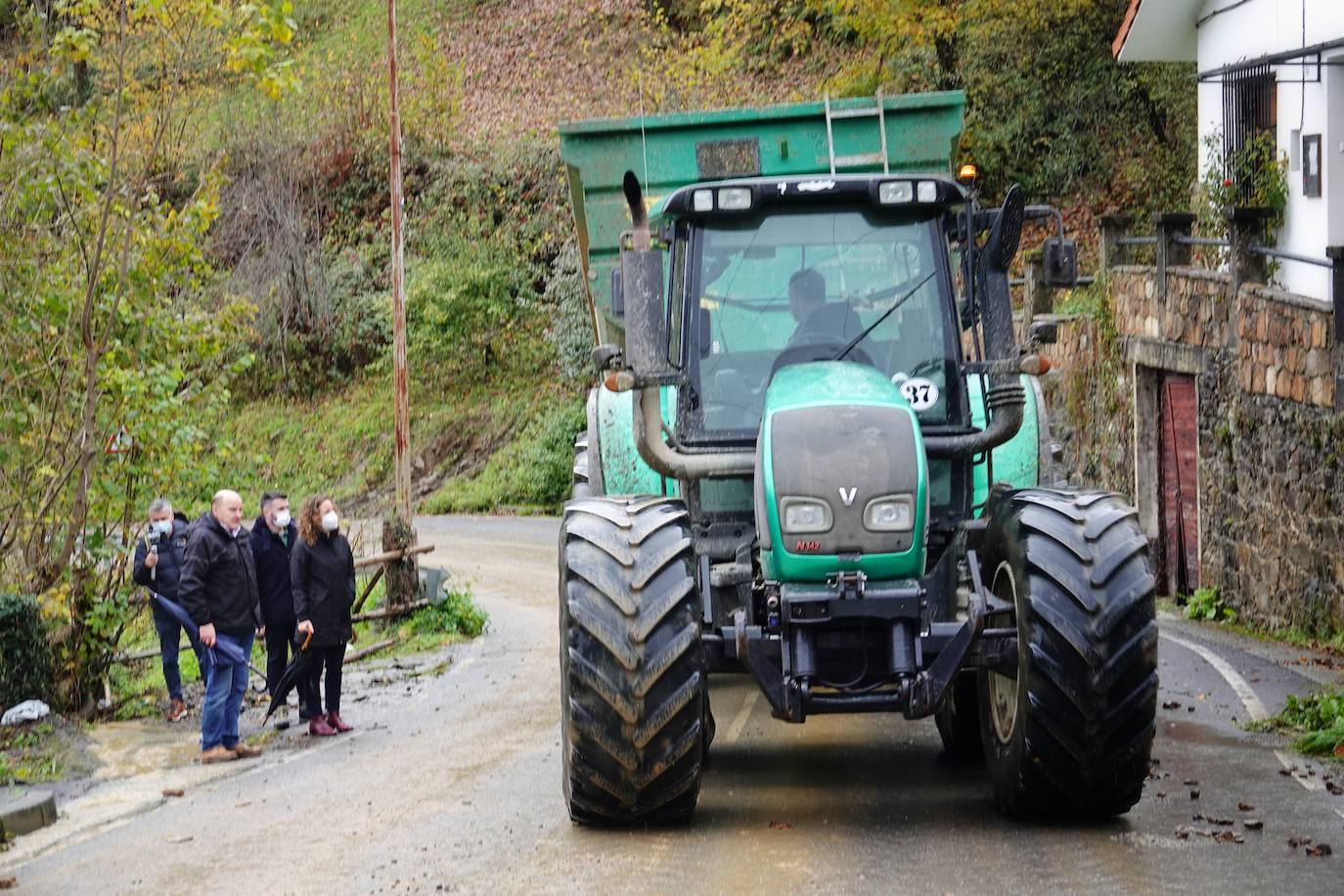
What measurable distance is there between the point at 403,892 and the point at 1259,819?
370 centimetres

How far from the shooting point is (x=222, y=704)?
1139 cm

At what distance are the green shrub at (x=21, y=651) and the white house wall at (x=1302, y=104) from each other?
12.8 metres

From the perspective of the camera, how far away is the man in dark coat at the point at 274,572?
1258cm

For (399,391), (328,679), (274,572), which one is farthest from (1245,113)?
(328,679)

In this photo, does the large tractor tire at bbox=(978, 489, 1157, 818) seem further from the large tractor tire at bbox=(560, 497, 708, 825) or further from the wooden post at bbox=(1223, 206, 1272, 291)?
the wooden post at bbox=(1223, 206, 1272, 291)

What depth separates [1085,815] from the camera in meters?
7.77

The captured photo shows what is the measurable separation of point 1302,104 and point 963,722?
45.4 feet

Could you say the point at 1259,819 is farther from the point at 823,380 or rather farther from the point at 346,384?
the point at 346,384

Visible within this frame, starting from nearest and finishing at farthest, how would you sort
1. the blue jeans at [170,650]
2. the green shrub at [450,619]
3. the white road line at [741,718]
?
the white road line at [741,718] < the blue jeans at [170,650] < the green shrub at [450,619]

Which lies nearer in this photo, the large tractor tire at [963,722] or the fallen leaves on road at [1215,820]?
the fallen leaves on road at [1215,820]

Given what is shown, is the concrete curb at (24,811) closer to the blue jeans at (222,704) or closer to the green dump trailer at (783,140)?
the blue jeans at (222,704)

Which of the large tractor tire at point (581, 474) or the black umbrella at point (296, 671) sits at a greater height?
the large tractor tire at point (581, 474)

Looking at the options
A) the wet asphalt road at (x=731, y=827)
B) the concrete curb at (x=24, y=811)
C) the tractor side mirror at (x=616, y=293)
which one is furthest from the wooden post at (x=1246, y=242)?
the concrete curb at (x=24, y=811)

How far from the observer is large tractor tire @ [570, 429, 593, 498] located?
1119 cm
